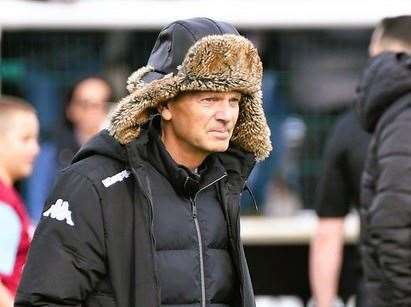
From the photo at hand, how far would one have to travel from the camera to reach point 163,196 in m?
3.97

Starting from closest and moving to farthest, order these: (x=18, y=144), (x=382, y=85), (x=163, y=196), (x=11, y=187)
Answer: (x=163, y=196)
(x=382, y=85)
(x=11, y=187)
(x=18, y=144)

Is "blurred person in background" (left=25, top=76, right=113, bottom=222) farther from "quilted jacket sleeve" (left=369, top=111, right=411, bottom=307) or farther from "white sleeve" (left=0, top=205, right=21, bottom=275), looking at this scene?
"quilted jacket sleeve" (left=369, top=111, right=411, bottom=307)

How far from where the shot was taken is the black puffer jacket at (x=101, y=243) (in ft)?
12.5

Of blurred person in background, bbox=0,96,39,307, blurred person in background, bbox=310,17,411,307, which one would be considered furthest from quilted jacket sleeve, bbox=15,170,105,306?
blurred person in background, bbox=310,17,411,307

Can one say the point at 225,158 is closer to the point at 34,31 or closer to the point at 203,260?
the point at 203,260

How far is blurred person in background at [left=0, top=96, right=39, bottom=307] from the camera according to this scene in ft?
16.7

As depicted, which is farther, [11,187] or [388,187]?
[11,187]

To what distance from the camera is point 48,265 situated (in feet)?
12.6

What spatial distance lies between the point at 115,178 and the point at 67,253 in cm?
24

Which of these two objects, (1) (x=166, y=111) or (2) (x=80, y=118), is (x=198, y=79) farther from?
(2) (x=80, y=118)

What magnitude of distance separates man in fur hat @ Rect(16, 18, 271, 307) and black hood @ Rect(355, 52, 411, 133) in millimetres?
837

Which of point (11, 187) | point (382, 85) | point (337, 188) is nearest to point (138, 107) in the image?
point (382, 85)

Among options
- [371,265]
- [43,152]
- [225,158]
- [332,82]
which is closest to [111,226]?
[225,158]

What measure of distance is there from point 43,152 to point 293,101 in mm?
1688
